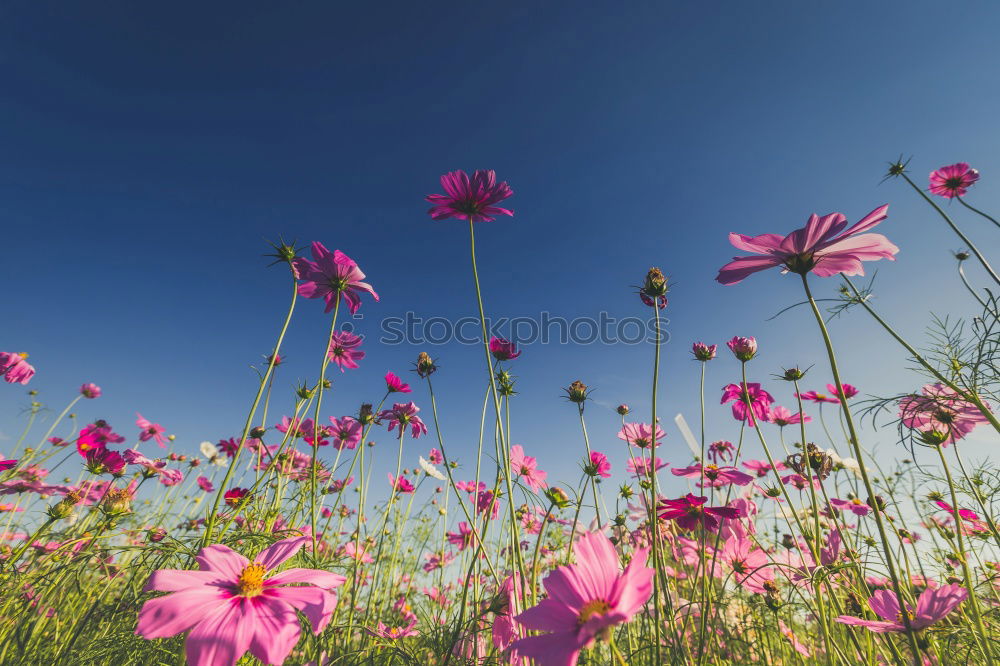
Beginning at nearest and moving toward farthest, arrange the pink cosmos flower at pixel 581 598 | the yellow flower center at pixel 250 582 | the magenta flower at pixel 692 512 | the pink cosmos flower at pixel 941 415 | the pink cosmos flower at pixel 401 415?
the pink cosmos flower at pixel 581 598 → the yellow flower center at pixel 250 582 → the magenta flower at pixel 692 512 → the pink cosmos flower at pixel 941 415 → the pink cosmos flower at pixel 401 415

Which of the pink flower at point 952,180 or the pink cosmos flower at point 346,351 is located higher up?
the pink flower at point 952,180

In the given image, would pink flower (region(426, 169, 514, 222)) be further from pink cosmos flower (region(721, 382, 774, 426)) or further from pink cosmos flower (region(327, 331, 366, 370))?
pink cosmos flower (region(721, 382, 774, 426))

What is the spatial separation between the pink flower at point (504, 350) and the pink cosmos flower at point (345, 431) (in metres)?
0.89

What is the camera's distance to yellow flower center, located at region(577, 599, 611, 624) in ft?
2.00

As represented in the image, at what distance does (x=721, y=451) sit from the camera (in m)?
2.84

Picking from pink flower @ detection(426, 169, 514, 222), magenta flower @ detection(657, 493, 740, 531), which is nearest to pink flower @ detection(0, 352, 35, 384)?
pink flower @ detection(426, 169, 514, 222)

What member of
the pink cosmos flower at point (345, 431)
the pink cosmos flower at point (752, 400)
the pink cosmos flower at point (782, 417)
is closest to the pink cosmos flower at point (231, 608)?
the pink cosmos flower at point (345, 431)

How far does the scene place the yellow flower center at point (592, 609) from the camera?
2.00 ft

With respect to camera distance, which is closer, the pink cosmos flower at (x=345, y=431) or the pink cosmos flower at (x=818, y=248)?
the pink cosmos flower at (x=818, y=248)

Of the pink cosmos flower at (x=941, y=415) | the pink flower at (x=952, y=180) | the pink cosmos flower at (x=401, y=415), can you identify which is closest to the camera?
the pink cosmos flower at (x=941, y=415)

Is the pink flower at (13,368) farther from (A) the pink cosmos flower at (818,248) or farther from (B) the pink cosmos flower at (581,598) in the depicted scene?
(A) the pink cosmos flower at (818,248)

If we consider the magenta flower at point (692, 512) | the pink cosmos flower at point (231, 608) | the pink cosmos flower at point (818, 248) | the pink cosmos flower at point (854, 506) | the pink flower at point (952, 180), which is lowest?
the pink cosmos flower at point (231, 608)

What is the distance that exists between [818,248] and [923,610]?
3.20ft

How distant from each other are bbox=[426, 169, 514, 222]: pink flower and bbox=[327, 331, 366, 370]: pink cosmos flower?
0.80m
